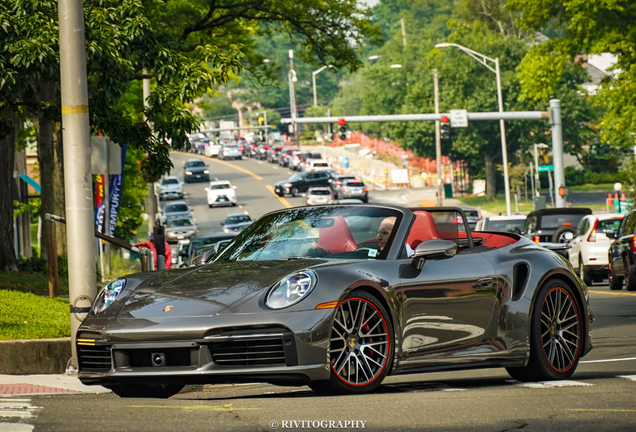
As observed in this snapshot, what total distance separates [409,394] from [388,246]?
1.10 meters

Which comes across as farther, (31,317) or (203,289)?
(31,317)

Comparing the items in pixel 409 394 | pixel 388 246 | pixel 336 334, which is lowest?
pixel 409 394

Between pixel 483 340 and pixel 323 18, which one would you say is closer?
pixel 483 340

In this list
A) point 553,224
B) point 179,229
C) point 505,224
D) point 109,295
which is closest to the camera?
point 109,295

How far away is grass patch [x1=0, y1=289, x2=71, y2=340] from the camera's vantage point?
10.9 metres

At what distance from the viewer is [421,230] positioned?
26.8ft

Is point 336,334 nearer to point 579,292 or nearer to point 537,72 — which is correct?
point 579,292

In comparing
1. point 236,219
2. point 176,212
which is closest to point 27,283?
point 236,219

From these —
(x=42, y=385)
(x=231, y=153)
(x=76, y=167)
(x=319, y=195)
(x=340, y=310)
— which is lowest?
(x=42, y=385)

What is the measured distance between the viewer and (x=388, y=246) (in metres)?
7.63

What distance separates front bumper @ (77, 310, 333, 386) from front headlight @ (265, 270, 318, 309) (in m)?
0.11

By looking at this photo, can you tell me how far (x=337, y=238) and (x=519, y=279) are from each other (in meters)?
1.47

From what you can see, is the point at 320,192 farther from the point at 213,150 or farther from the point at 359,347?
the point at 359,347

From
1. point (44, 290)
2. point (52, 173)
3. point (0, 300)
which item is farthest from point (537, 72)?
point (0, 300)
